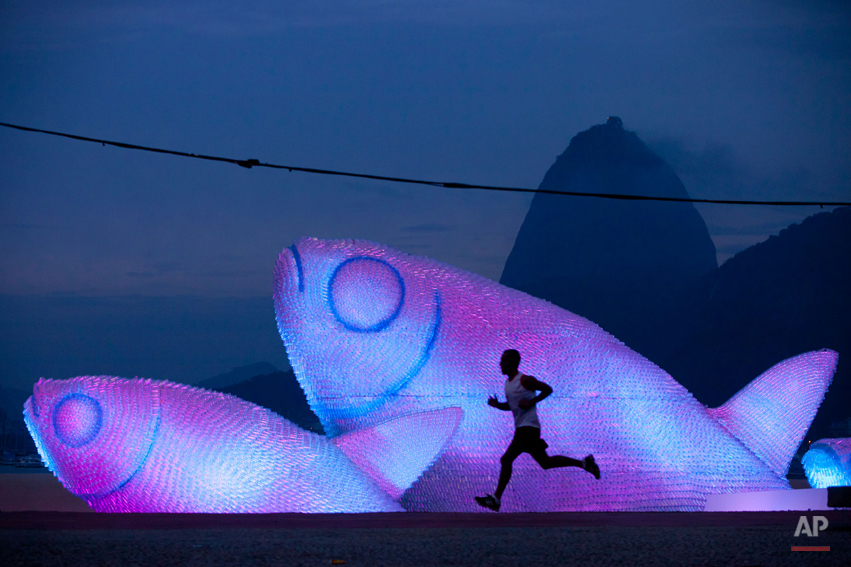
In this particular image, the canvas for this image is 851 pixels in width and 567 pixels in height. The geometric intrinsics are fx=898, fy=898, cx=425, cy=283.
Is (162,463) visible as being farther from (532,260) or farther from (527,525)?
(532,260)

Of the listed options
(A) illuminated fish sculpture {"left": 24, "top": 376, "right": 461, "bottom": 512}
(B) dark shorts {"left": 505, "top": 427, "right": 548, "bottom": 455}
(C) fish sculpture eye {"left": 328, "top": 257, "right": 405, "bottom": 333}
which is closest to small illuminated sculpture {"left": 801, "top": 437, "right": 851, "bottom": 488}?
(A) illuminated fish sculpture {"left": 24, "top": 376, "right": 461, "bottom": 512}

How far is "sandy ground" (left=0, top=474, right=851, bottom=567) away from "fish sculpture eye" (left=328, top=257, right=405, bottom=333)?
3.99 metres

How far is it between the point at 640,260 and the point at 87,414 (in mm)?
77171

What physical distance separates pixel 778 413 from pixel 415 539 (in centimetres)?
830

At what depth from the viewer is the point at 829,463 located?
14.3 metres

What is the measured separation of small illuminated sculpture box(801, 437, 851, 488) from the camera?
14.0m

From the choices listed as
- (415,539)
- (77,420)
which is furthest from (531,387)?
(77,420)

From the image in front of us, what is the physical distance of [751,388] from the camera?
12.7 metres

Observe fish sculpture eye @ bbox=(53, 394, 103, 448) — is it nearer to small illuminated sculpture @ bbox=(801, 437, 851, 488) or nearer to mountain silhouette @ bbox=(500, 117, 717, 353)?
small illuminated sculpture @ bbox=(801, 437, 851, 488)

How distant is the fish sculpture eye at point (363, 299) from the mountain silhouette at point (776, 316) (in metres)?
55.7

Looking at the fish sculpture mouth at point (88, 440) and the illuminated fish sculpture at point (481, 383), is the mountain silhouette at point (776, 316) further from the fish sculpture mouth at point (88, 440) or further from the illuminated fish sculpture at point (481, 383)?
the fish sculpture mouth at point (88, 440)

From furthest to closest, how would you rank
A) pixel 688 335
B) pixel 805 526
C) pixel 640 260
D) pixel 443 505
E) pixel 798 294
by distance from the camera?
pixel 640 260, pixel 688 335, pixel 798 294, pixel 443 505, pixel 805 526

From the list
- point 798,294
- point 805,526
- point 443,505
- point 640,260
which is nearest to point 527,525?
point 805,526

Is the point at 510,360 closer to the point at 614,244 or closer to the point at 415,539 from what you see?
the point at 415,539
